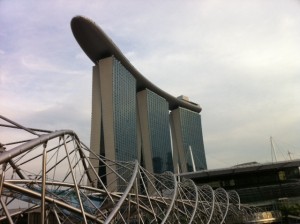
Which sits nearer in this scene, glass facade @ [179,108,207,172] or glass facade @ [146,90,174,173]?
glass facade @ [146,90,174,173]

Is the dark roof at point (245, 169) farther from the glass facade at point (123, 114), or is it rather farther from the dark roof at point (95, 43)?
the dark roof at point (95, 43)

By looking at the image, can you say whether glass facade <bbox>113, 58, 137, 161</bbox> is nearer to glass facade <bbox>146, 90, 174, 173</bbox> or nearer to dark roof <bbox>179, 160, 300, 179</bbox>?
glass facade <bbox>146, 90, 174, 173</bbox>

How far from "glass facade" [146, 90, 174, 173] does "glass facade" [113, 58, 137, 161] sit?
17.4m

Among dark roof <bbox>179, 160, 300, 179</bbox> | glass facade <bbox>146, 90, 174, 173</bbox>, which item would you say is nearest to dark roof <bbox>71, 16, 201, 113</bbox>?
glass facade <bbox>146, 90, 174, 173</bbox>

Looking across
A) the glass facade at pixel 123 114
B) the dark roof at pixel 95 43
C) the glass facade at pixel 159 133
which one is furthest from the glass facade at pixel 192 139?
the glass facade at pixel 123 114

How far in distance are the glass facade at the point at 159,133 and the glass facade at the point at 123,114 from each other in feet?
57.0

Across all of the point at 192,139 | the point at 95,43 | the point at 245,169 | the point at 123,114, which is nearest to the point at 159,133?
the point at 123,114

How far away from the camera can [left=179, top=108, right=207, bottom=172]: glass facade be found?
159750 millimetres

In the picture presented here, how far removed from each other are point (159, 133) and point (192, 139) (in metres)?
32.8

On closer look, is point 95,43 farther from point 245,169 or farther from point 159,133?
point 245,169

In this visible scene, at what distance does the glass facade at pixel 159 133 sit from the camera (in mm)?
132125

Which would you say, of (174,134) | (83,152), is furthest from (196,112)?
(83,152)

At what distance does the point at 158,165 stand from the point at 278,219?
213ft

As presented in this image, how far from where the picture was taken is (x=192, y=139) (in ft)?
546
